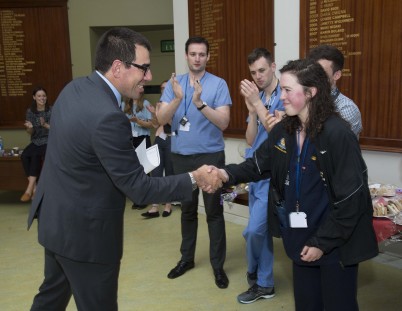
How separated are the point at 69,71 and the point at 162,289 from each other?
429 centimetres

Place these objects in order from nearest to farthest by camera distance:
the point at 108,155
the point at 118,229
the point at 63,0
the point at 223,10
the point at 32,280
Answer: the point at 108,155
the point at 118,229
the point at 32,280
the point at 223,10
the point at 63,0

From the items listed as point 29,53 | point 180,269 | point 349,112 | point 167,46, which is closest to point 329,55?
point 349,112

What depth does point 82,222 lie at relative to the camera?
1580 millimetres

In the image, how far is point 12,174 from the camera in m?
5.25

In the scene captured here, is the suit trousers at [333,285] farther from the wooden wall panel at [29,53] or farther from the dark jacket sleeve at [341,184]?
the wooden wall panel at [29,53]

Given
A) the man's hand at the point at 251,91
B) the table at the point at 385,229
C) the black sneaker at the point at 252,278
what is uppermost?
the man's hand at the point at 251,91

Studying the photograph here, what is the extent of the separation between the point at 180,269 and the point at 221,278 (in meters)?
0.36

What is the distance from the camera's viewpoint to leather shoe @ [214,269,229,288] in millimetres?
3026

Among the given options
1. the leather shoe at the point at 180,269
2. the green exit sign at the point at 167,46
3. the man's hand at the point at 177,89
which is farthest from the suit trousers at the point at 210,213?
the green exit sign at the point at 167,46

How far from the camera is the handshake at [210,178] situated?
2059mm

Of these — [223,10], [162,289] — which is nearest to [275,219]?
[162,289]

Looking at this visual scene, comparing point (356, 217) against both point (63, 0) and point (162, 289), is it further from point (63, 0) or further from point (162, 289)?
point (63, 0)

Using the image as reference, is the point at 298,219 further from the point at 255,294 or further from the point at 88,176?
the point at 255,294

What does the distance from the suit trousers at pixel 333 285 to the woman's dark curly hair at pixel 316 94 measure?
553mm
